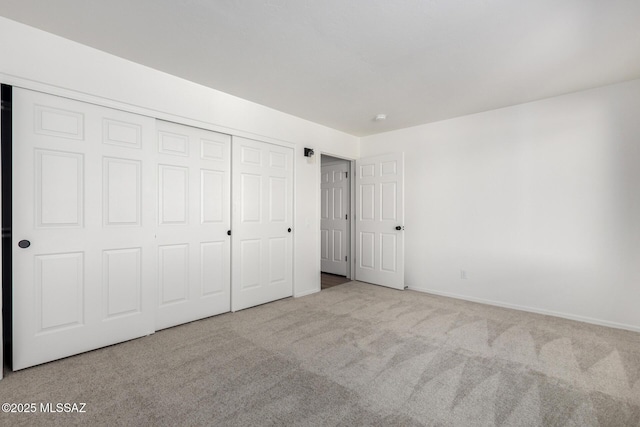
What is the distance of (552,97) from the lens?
3.48 m

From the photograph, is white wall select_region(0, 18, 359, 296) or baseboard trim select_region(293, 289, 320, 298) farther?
baseboard trim select_region(293, 289, 320, 298)

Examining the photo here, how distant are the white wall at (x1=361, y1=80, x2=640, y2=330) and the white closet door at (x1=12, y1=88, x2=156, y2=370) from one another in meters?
3.74

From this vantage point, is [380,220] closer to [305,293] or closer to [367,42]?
[305,293]

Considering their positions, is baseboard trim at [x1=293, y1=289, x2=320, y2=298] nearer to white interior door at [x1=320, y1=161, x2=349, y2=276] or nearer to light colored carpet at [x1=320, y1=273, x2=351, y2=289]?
light colored carpet at [x1=320, y1=273, x2=351, y2=289]

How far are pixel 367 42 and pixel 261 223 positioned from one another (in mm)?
2395

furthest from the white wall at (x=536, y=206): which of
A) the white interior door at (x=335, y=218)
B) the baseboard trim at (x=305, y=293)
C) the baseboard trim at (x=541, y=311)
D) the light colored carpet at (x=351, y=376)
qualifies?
the baseboard trim at (x=305, y=293)

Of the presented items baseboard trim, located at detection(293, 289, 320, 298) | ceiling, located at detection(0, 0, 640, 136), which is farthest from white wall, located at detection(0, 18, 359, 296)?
ceiling, located at detection(0, 0, 640, 136)

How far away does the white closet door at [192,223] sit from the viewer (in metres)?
2.98

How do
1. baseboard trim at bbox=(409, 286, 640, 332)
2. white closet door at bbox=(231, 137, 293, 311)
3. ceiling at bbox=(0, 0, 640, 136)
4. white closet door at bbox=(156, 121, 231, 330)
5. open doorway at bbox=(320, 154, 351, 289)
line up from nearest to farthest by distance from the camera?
ceiling at bbox=(0, 0, 640, 136) → white closet door at bbox=(156, 121, 231, 330) → baseboard trim at bbox=(409, 286, 640, 332) → white closet door at bbox=(231, 137, 293, 311) → open doorway at bbox=(320, 154, 351, 289)

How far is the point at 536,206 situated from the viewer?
358cm

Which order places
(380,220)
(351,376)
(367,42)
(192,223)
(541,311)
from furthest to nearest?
1. (380,220)
2. (541,311)
3. (192,223)
4. (367,42)
5. (351,376)

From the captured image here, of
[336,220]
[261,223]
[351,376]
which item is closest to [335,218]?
[336,220]

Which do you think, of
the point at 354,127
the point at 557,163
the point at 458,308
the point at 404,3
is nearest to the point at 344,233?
the point at 354,127

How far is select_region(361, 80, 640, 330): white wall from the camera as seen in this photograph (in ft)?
10.2
